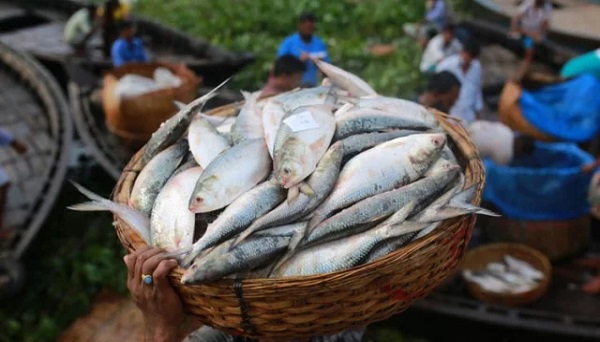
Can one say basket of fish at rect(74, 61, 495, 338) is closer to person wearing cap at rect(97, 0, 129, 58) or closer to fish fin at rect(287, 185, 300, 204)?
fish fin at rect(287, 185, 300, 204)

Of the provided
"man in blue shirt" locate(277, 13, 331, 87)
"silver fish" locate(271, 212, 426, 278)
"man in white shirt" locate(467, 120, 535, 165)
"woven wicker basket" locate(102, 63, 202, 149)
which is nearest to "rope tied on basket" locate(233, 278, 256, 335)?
"silver fish" locate(271, 212, 426, 278)

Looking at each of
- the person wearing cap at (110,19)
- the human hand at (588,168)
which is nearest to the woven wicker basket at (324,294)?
the human hand at (588,168)

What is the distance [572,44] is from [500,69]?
195 centimetres

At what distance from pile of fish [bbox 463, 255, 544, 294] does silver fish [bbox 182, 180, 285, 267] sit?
3.67 meters

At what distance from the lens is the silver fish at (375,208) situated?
82.1 inches

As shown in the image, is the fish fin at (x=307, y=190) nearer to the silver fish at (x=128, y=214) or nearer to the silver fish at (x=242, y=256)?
the silver fish at (x=242, y=256)

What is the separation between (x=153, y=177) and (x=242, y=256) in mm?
560

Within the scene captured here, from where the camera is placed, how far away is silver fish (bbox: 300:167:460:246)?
209 cm

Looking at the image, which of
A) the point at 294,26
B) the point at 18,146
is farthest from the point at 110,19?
the point at 294,26

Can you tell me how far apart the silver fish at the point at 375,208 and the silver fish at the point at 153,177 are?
23.0 inches

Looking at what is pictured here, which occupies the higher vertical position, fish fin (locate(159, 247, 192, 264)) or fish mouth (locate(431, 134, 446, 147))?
fish mouth (locate(431, 134, 446, 147))

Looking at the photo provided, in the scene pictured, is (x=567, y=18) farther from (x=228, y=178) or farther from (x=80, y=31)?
(x=228, y=178)

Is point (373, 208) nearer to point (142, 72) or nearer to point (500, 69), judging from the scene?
point (142, 72)

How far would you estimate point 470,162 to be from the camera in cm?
246
